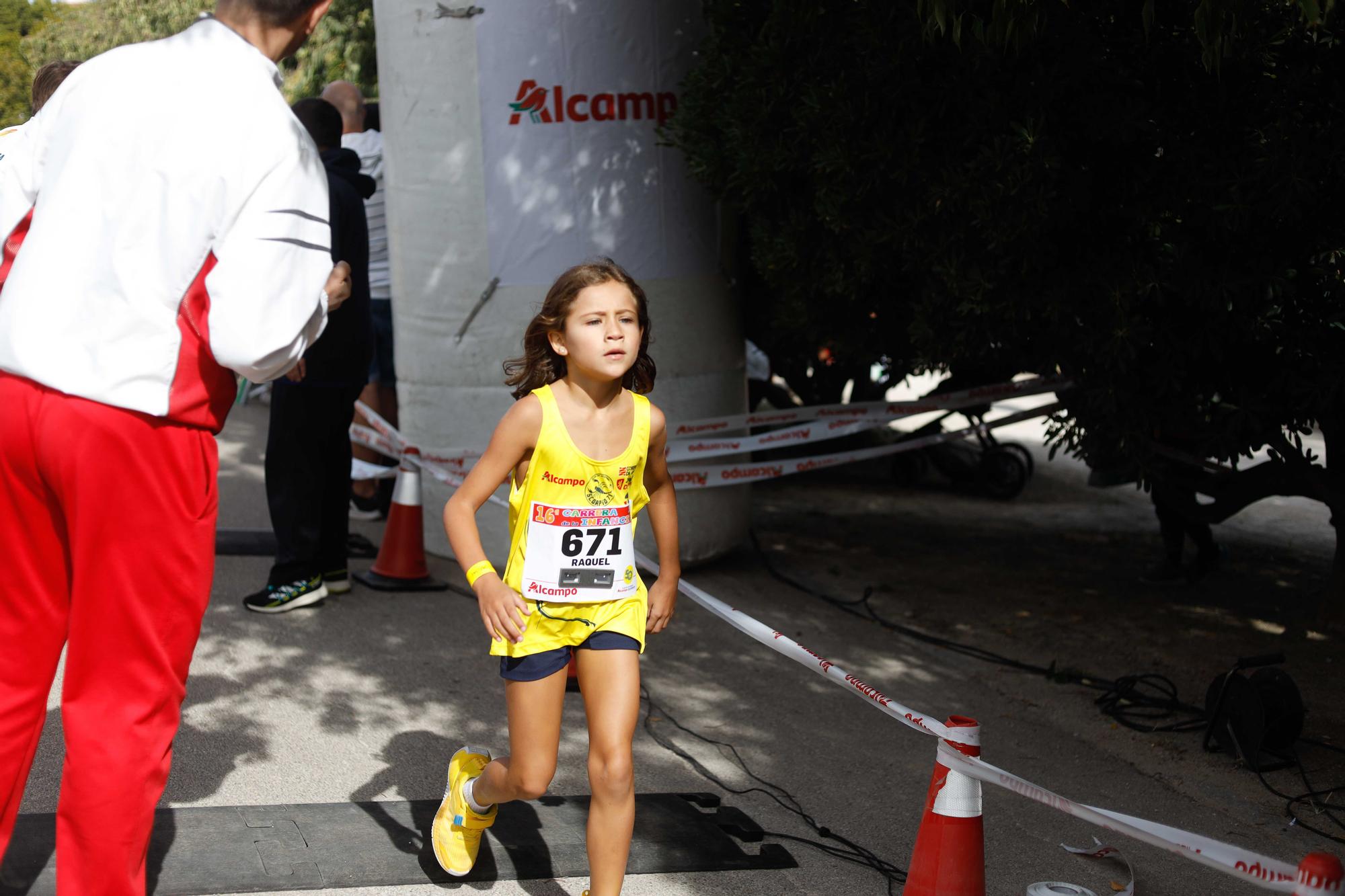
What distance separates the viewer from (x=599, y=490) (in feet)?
11.0

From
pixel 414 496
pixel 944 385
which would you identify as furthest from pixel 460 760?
pixel 944 385

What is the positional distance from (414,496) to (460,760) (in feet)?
9.83

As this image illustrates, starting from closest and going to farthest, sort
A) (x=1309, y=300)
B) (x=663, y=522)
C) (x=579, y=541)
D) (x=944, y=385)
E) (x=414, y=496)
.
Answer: (x=579, y=541) < (x=663, y=522) < (x=1309, y=300) < (x=414, y=496) < (x=944, y=385)

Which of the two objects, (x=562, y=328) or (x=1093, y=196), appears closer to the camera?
(x=562, y=328)

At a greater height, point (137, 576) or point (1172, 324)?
point (1172, 324)

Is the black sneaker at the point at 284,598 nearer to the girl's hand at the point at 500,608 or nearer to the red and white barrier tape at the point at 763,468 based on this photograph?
the red and white barrier tape at the point at 763,468

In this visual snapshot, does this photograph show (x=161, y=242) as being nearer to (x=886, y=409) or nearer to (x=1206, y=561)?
(x=886, y=409)

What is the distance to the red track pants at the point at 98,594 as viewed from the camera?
2734 mm

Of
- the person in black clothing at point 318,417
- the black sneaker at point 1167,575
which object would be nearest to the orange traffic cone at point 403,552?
the person in black clothing at point 318,417

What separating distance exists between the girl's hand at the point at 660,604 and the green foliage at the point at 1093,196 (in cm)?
233

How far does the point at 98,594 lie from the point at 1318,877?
2380 millimetres

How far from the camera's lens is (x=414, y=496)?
258 inches

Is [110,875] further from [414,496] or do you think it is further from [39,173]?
[414,496]

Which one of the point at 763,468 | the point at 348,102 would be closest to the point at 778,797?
the point at 763,468
